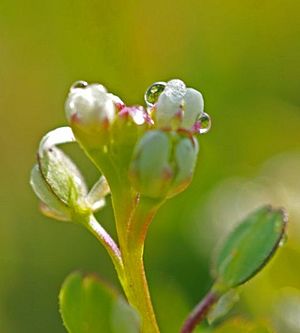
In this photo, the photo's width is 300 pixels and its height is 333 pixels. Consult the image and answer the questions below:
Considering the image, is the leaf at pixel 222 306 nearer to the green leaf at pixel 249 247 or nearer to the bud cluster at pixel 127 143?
the green leaf at pixel 249 247

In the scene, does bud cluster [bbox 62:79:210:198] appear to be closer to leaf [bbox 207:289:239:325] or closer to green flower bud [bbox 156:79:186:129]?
green flower bud [bbox 156:79:186:129]

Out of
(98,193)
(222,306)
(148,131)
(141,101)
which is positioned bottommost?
(141,101)

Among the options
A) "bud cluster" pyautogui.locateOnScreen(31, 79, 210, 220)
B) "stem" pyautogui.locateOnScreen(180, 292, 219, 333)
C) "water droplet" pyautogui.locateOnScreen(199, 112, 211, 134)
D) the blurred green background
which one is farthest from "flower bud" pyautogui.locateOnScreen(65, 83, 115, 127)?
the blurred green background

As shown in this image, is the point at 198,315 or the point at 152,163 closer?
A: the point at 152,163

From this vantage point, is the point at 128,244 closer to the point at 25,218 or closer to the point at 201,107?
the point at 201,107

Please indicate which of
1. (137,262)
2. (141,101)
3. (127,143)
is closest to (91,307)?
(137,262)

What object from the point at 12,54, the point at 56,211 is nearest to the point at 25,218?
the point at 12,54

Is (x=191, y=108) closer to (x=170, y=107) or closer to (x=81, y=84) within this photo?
(x=170, y=107)

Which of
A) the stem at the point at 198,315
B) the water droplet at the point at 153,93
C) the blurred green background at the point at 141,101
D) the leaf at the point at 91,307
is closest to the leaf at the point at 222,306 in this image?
the stem at the point at 198,315
